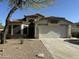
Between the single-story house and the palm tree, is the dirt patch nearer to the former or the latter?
the palm tree

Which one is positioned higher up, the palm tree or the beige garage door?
the palm tree

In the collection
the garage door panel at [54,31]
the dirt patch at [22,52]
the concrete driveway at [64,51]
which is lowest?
the concrete driveway at [64,51]

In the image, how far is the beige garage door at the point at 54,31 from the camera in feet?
108

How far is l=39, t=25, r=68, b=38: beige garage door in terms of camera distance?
3284cm

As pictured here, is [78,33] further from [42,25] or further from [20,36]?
[20,36]

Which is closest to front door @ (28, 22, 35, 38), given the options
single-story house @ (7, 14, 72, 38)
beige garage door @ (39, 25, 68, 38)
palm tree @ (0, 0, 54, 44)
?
single-story house @ (7, 14, 72, 38)

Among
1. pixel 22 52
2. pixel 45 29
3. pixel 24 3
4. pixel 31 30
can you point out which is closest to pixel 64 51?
pixel 22 52

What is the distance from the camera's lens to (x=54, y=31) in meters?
33.0

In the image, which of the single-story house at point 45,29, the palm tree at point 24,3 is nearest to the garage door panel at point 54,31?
the single-story house at point 45,29

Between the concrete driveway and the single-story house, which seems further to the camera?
the single-story house

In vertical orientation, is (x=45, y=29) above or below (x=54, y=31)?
above

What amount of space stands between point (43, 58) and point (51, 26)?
72.2ft

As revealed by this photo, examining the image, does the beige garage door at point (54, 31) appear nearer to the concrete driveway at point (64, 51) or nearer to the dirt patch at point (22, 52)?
the concrete driveway at point (64, 51)

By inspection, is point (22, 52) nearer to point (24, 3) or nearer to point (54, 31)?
point (24, 3)
